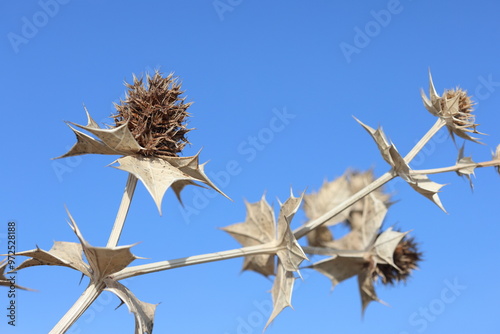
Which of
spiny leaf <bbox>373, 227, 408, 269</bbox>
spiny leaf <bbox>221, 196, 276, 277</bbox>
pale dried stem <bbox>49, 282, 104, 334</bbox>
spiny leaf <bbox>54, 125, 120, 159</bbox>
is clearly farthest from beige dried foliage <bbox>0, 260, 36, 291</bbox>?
spiny leaf <bbox>373, 227, 408, 269</bbox>

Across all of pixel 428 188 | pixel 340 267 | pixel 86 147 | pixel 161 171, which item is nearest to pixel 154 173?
pixel 161 171

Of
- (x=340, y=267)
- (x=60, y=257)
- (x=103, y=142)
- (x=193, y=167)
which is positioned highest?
(x=103, y=142)

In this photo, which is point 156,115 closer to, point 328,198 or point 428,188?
point 428,188

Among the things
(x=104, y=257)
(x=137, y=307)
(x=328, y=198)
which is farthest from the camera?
(x=328, y=198)

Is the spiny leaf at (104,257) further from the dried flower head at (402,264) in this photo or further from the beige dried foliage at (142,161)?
the dried flower head at (402,264)

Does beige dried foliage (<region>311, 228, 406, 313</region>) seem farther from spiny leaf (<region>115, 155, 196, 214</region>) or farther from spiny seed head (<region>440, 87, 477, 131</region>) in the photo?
spiny leaf (<region>115, 155, 196, 214</region>)

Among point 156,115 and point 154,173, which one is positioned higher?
point 156,115

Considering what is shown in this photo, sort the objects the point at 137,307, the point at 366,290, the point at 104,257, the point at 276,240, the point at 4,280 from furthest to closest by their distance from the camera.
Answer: the point at 366,290 → the point at 276,240 → the point at 4,280 → the point at 137,307 → the point at 104,257

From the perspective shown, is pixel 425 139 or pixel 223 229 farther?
pixel 223 229
